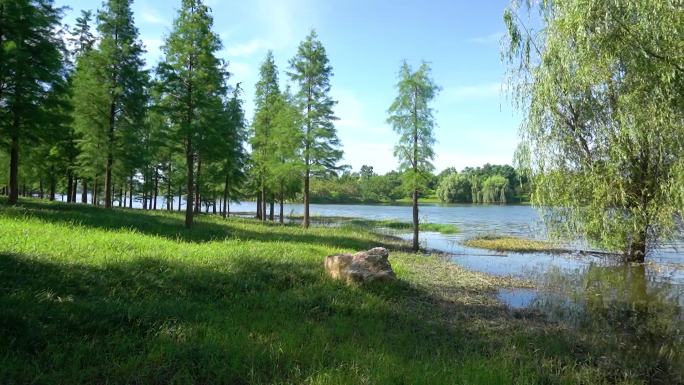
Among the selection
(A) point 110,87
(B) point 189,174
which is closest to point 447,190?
(A) point 110,87

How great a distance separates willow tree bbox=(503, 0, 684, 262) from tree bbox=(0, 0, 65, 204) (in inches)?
770

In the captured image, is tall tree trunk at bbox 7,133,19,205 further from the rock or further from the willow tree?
the willow tree

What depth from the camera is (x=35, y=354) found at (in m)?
5.02

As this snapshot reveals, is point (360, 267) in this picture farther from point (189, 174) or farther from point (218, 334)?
point (189, 174)

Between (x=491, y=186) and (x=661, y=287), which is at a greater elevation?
(x=491, y=186)

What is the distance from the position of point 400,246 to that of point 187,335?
66.6 ft

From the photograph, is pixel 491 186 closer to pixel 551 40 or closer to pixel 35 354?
pixel 551 40

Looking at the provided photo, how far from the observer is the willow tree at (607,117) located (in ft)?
34.8

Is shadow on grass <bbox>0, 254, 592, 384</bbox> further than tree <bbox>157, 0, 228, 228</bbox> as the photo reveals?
No

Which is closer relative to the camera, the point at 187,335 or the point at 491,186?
the point at 187,335

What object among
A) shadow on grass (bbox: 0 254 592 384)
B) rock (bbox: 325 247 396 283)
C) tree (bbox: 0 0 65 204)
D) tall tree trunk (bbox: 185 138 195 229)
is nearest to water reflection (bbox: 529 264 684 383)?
shadow on grass (bbox: 0 254 592 384)

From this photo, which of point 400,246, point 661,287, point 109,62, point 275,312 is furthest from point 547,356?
point 109,62

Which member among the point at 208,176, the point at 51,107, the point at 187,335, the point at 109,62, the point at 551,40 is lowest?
the point at 187,335

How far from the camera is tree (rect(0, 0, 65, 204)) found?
55.8ft
